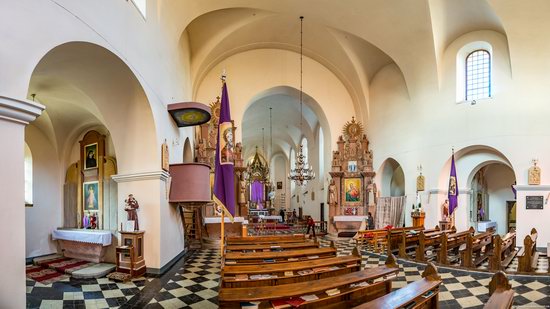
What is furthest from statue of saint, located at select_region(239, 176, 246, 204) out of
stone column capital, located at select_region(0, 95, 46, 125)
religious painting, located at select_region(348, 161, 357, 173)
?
stone column capital, located at select_region(0, 95, 46, 125)

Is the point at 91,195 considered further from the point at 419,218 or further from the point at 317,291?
the point at 419,218

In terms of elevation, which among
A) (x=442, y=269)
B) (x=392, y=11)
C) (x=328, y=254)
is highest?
(x=392, y=11)

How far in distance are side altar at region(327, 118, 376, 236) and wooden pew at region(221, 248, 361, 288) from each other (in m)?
10.6

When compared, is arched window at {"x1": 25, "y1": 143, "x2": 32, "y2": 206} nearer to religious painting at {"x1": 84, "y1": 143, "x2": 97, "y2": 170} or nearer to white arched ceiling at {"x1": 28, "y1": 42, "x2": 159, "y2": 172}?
white arched ceiling at {"x1": 28, "y1": 42, "x2": 159, "y2": 172}

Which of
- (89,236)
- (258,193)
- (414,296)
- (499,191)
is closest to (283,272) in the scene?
(414,296)

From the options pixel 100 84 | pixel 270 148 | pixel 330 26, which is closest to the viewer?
pixel 100 84

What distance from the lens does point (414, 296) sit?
2.75 m

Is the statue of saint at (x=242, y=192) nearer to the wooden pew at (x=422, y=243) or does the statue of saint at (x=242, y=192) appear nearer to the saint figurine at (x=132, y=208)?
the wooden pew at (x=422, y=243)

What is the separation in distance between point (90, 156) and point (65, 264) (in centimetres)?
272

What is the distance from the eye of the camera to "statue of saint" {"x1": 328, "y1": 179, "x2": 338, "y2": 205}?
1528 cm

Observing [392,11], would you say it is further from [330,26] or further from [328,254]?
[328,254]

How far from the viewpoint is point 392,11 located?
11.0 m

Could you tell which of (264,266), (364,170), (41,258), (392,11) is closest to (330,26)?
(392,11)

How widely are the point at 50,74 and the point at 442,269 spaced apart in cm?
878
